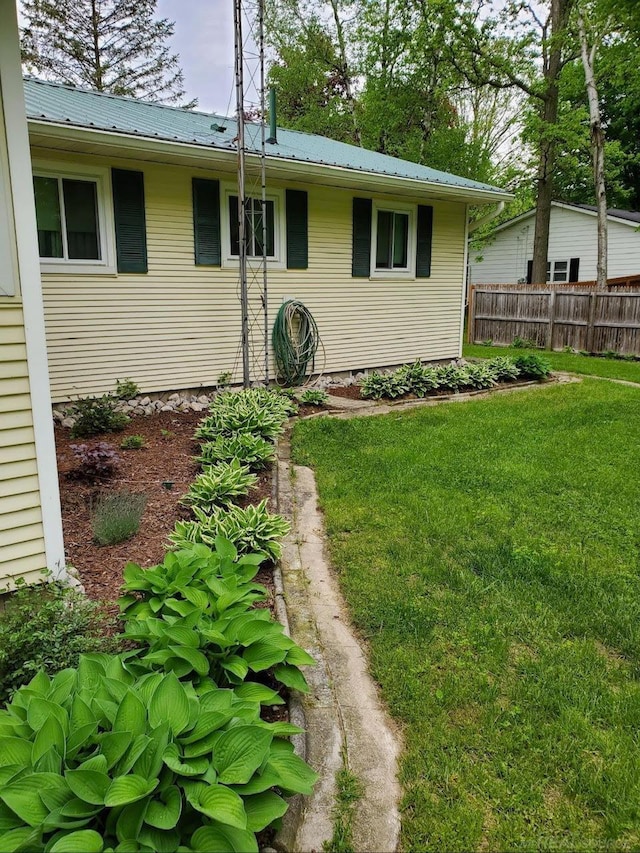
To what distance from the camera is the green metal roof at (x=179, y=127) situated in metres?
5.93

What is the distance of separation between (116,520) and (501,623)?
217 centimetres

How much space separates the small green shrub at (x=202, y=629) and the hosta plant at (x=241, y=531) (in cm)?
57

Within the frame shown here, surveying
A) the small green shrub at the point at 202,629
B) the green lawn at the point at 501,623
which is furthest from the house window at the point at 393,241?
the small green shrub at the point at 202,629

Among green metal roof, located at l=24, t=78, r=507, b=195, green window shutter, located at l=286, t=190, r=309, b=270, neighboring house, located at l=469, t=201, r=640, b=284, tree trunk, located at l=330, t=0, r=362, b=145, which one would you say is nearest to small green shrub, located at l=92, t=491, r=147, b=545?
green metal roof, located at l=24, t=78, r=507, b=195

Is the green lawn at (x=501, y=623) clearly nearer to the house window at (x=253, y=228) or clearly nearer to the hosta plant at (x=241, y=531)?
the hosta plant at (x=241, y=531)

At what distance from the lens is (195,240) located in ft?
23.1

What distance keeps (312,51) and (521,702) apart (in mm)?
25094

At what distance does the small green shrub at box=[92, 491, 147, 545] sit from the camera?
3311mm

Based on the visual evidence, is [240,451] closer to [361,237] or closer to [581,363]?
[361,237]

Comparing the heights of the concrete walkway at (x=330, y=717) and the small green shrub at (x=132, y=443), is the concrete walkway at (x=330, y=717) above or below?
below

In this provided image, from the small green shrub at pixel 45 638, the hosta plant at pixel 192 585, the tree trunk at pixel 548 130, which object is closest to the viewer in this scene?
the small green shrub at pixel 45 638

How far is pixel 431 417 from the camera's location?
6.86 m

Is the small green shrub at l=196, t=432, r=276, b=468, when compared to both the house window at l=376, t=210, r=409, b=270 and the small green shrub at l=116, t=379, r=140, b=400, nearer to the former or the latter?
the small green shrub at l=116, t=379, r=140, b=400

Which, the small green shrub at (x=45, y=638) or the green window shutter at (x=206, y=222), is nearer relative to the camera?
the small green shrub at (x=45, y=638)
